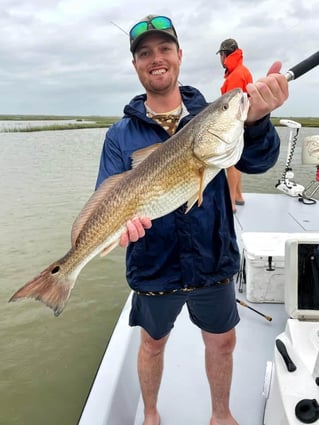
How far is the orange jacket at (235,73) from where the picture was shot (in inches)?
238

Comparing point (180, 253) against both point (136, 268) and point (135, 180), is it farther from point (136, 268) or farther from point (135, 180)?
point (135, 180)

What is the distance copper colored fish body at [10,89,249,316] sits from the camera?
197cm

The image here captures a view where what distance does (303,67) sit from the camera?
218cm

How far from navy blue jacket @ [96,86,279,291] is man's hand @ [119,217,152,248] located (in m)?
0.28

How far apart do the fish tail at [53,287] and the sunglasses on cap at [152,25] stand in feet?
4.69

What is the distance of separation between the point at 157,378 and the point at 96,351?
231 centimetres

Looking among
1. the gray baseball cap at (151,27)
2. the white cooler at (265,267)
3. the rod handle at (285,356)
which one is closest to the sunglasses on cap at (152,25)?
the gray baseball cap at (151,27)

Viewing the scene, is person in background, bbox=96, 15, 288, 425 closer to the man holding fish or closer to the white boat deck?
the man holding fish

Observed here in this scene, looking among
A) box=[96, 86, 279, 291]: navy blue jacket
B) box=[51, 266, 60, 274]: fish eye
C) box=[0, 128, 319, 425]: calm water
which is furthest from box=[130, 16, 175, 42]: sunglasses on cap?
box=[0, 128, 319, 425]: calm water

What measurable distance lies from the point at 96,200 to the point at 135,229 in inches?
13.2

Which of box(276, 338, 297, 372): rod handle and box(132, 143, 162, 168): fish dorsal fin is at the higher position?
box(132, 143, 162, 168): fish dorsal fin

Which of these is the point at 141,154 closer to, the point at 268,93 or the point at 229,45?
the point at 268,93

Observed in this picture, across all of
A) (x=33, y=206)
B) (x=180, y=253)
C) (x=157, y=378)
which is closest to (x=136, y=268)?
(x=180, y=253)

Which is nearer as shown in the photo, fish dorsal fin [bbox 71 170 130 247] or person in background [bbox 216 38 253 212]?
fish dorsal fin [bbox 71 170 130 247]
